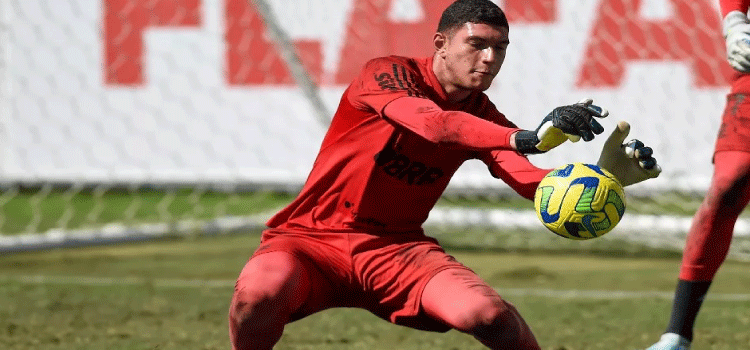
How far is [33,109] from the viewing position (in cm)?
1177

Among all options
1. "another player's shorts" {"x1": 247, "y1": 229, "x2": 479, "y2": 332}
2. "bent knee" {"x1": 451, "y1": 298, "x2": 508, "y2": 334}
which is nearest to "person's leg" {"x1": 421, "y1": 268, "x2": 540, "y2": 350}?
"bent knee" {"x1": 451, "y1": 298, "x2": 508, "y2": 334}

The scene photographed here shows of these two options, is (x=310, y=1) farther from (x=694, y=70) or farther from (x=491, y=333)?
(x=491, y=333)

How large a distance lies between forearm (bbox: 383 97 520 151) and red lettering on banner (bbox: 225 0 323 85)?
724cm

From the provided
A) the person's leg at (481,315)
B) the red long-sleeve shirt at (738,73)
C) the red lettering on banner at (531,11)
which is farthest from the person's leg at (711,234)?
the red lettering on banner at (531,11)

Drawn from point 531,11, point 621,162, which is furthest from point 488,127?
point 531,11

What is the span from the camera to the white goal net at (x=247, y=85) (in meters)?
10.4

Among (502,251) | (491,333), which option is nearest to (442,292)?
(491,333)

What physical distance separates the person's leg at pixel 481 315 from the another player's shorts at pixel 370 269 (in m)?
0.16

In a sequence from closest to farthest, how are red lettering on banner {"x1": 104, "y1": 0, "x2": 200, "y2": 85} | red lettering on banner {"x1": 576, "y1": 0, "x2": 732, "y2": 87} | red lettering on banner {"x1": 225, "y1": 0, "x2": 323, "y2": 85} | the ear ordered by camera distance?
the ear, red lettering on banner {"x1": 576, "y1": 0, "x2": 732, "y2": 87}, red lettering on banner {"x1": 225, "y1": 0, "x2": 323, "y2": 85}, red lettering on banner {"x1": 104, "y1": 0, "x2": 200, "y2": 85}

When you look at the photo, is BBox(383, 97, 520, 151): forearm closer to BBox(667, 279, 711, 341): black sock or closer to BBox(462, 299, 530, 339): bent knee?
BBox(462, 299, 530, 339): bent knee

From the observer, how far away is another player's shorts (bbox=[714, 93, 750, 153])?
15.9 ft

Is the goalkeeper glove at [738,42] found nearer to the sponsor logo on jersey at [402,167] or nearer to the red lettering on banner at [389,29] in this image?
the sponsor logo on jersey at [402,167]

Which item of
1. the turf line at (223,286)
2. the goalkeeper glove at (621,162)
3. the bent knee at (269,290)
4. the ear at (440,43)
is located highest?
the ear at (440,43)

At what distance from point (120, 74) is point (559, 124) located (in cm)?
877
